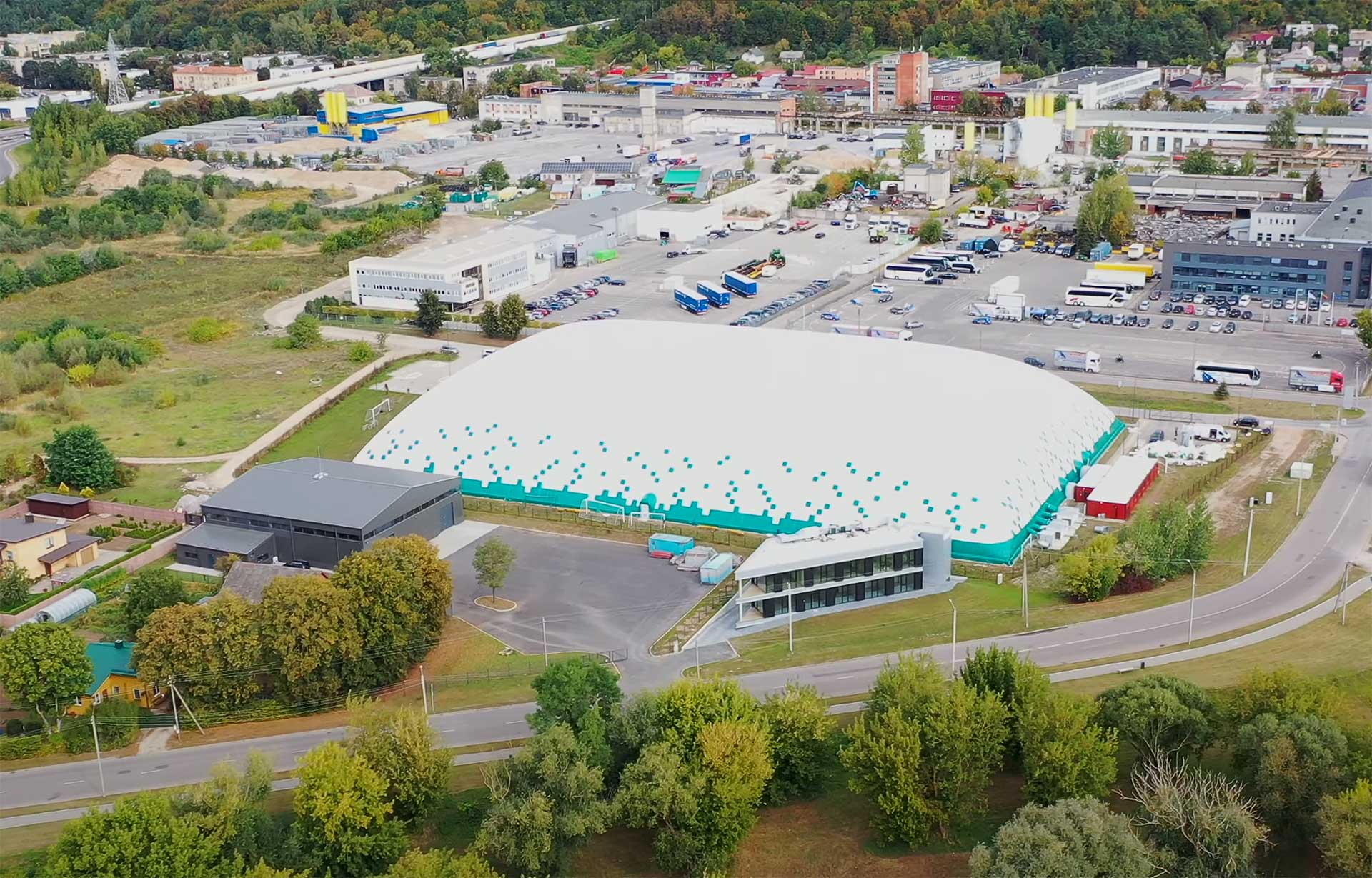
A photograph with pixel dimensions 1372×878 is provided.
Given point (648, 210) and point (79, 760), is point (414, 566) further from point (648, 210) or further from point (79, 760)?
point (648, 210)

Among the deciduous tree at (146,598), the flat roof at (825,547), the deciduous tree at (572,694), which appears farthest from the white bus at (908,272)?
the deciduous tree at (572,694)

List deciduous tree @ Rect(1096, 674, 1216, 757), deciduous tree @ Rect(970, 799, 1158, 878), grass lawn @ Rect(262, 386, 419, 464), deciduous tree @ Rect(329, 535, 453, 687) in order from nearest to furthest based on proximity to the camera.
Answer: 1. deciduous tree @ Rect(970, 799, 1158, 878)
2. deciduous tree @ Rect(1096, 674, 1216, 757)
3. deciduous tree @ Rect(329, 535, 453, 687)
4. grass lawn @ Rect(262, 386, 419, 464)

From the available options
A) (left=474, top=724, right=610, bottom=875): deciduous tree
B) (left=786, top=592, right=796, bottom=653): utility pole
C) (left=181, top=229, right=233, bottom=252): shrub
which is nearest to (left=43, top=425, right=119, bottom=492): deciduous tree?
(left=786, top=592, right=796, bottom=653): utility pole

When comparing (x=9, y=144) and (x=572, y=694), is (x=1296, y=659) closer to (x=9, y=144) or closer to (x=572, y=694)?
(x=572, y=694)

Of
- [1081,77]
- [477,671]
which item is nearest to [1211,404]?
[477,671]

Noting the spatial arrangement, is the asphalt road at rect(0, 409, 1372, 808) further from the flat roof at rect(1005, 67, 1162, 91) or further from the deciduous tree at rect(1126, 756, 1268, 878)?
the flat roof at rect(1005, 67, 1162, 91)
